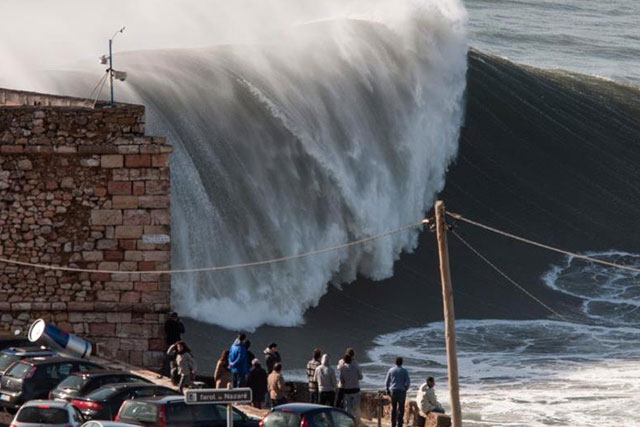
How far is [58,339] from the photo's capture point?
24.6 meters

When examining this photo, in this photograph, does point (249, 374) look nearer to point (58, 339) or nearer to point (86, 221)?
point (58, 339)

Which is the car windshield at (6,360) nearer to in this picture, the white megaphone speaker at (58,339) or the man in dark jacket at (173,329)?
the white megaphone speaker at (58,339)

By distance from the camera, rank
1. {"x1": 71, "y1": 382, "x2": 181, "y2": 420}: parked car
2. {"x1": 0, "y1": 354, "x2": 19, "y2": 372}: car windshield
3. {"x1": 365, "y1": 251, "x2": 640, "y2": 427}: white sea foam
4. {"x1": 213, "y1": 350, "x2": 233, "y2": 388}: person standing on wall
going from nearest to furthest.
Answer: {"x1": 71, "y1": 382, "x2": 181, "y2": 420}: parked car
{"x1": 0, "y1": 354, "x2": 19, "y2": 372}: car windshield
{"x1": 213, "y1": 350, "x2": 233, "y2": 388}: person standing on wall
{"x1": 365, "y1": 251, "x2": 640, "y2": 427}: white sea foam

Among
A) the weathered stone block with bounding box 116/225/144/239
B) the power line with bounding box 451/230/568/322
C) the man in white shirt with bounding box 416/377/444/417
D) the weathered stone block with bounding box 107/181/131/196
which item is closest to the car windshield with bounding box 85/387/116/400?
the weathered stone block with bounding box 116/225/144/239

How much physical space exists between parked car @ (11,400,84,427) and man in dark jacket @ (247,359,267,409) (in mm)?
4404

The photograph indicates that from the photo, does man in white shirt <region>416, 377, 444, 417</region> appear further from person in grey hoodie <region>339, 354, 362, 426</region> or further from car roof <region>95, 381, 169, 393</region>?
car roof <region>95, 381, 169, 393</region>

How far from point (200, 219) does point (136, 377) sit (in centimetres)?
1555

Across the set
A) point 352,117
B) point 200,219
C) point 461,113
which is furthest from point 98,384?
point 461,113

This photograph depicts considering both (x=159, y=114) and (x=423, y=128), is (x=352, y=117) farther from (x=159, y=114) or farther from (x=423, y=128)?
(x=159, y=114)

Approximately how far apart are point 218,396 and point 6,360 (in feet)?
22.6

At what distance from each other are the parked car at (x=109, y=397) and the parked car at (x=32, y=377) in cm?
119

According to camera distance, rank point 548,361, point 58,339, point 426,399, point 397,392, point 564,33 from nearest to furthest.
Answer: point 397,392 → point 426,399 → point 58,339 → point 548,361 → point 564,33

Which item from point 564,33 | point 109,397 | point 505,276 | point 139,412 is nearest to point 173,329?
point 109,397

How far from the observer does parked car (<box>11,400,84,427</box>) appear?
19953 millimetres
